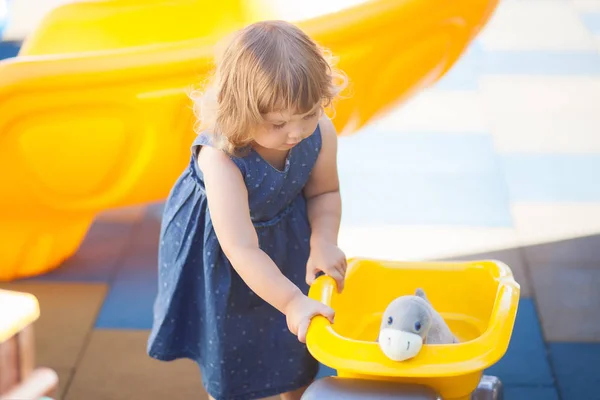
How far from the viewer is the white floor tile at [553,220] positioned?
90.5 inches

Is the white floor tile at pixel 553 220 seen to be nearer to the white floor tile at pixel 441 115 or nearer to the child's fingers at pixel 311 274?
the white floor tile at pixel 441 115

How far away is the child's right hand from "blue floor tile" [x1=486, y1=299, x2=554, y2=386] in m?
0.71

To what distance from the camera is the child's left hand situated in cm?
131

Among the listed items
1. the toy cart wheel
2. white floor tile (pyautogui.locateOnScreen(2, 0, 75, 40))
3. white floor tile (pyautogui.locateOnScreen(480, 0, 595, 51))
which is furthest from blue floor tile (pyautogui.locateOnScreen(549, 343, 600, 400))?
white floor tile (pyautogui.locateOnScreen(2, 0, 75, 40))

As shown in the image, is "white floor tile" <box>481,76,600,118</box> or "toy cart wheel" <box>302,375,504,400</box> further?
"white floor tile" <box>481,76,600,118</box>

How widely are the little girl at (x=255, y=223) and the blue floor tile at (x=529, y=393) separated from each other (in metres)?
0.40

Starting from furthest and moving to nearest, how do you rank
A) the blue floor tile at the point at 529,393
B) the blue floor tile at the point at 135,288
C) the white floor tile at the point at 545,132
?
the white floor tile at the point at 545,132 < the blue floor tile at the point at 135,288 < the blue floor tile at the point at 529,393

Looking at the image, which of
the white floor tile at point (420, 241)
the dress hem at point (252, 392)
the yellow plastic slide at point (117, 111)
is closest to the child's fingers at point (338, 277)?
the dress hem at point (252, 392)

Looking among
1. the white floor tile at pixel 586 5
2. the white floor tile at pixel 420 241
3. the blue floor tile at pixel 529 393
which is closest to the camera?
the blue floor tile at pixel 529 393

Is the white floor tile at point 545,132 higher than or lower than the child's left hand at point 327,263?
lower

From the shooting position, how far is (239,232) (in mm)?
1283

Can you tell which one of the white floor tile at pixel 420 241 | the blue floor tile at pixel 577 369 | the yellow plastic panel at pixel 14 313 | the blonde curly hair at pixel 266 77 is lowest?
the white floor tile at pixel 420 241

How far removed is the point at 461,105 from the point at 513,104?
7.1 inches

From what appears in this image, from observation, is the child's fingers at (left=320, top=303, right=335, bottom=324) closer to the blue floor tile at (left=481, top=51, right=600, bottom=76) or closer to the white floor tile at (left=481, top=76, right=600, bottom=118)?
the white floor tile at (left=481, top=76, right=600, bottom=118)
